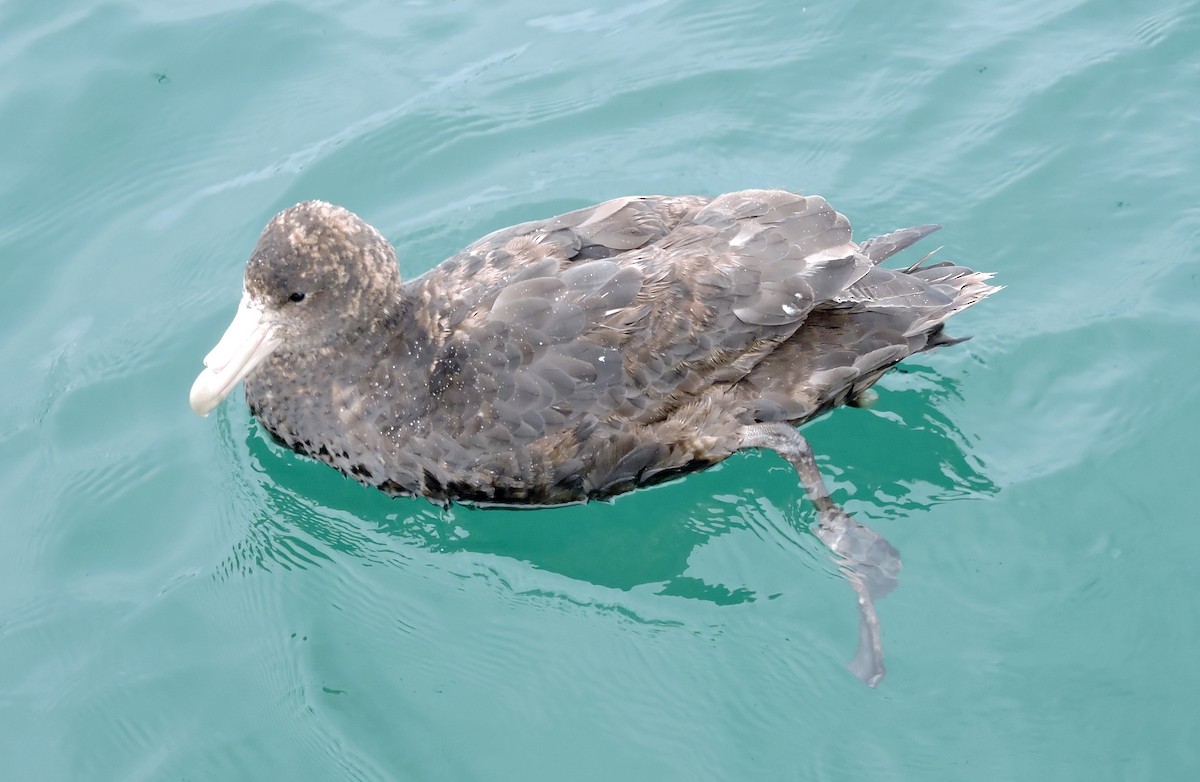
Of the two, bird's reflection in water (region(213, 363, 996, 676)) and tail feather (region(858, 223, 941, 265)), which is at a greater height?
tail feather (region(858, 223, 941, 265))

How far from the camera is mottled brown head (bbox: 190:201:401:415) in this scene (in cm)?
468

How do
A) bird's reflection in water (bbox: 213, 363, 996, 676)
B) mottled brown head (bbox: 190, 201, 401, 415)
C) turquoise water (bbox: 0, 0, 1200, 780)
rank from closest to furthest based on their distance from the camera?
turquoise water (bbox: 0, 0, 1200, 780), mottled brown head (bbox: 190, 201, 401, 415), bird's reflection in water (bbox: 213, 363, 996, 676)

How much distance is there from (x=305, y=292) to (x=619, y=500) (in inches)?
61.1

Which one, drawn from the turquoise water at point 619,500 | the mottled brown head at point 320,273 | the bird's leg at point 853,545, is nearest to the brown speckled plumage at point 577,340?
the mottled brown head at point 320,273

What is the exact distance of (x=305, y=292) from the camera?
477 centimetres

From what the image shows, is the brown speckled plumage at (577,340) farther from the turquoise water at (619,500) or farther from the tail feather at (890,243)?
the turquoise water at (619,500)

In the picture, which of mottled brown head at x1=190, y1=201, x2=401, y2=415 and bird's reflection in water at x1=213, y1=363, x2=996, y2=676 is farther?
bird's reflection in water at x1=213, y1=363, x2=996, y2=676

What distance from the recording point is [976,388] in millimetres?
5402

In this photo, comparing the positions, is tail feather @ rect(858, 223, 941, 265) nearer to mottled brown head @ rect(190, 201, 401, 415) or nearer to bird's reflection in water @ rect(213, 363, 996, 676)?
bird's reflection in water @ rect(213, 363, 996, 676)

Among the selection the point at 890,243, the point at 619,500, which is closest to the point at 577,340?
the point at 619,500

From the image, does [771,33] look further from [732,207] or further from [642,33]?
[732,207]

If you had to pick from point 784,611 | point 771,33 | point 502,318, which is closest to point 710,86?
point 771,33

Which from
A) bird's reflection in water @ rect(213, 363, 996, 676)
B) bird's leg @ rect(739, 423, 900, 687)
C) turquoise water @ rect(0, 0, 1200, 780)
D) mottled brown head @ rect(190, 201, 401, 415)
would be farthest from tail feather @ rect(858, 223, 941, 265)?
mottled brown head @ rect(190, 201, 401, 415)

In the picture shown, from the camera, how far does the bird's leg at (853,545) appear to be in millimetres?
4473
